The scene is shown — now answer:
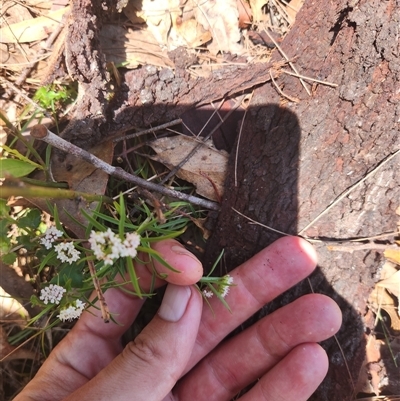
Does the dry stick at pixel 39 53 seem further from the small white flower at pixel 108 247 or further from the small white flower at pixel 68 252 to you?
the small white flower at pixel 108 247

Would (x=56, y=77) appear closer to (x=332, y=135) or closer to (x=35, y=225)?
(x=35, y=225)

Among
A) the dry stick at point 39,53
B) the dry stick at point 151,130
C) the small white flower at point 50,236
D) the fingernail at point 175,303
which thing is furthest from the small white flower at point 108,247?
the dry stick at point 39,53

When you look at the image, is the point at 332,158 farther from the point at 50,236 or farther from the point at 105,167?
the point at 50,236

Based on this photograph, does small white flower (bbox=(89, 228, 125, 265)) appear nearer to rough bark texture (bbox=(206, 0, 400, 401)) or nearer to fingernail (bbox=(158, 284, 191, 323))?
fingernail (bbox=(158, 284, 191, 323))

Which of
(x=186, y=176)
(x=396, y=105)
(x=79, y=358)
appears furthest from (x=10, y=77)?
(x=396, y=105)

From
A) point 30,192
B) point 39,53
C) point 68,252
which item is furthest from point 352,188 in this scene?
point 39,53

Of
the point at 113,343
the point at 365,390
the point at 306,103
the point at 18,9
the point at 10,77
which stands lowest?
the point at 365,390

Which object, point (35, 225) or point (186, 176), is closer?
point (35, 225)
